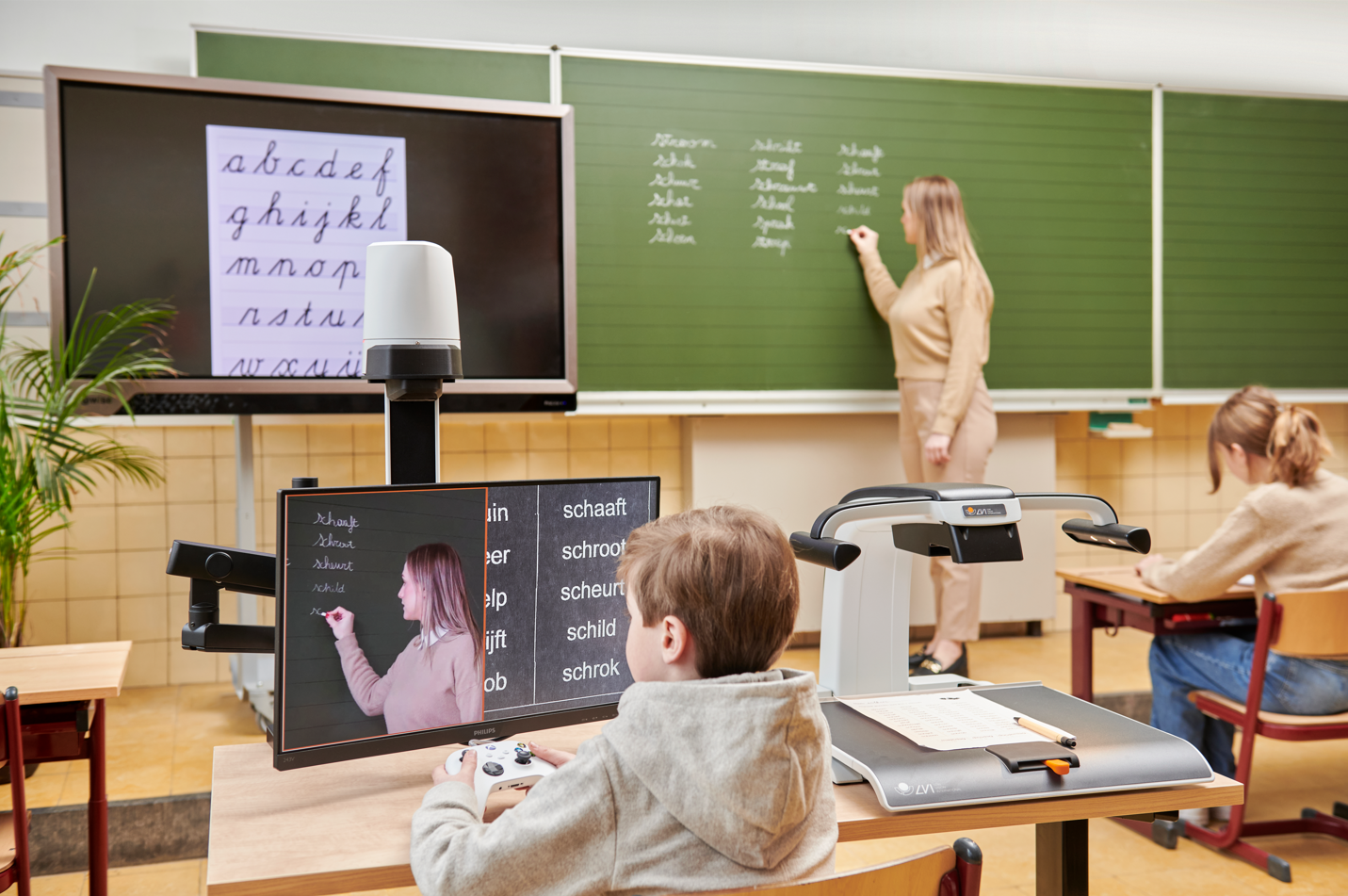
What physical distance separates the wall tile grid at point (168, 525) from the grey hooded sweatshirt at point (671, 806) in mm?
2762

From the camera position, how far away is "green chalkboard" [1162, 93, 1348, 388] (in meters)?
4.36

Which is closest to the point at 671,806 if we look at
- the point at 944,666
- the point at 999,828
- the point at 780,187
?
the point at 999,828

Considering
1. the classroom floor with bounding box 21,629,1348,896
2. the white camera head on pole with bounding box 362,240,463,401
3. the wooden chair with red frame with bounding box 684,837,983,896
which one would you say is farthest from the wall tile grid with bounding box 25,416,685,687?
the wooden chair with red frame with bounding box 684,837,983,896

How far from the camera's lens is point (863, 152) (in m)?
3.99

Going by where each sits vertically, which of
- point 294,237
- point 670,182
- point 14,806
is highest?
point 670,182

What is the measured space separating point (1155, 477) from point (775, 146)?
2398mm

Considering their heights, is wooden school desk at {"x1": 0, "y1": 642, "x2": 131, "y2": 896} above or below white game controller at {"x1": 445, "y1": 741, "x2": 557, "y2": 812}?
below

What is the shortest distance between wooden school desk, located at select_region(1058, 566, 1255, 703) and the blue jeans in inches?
2.3

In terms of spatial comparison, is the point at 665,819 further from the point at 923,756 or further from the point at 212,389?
the point at 212,389

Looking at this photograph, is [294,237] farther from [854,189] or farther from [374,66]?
[854,189]

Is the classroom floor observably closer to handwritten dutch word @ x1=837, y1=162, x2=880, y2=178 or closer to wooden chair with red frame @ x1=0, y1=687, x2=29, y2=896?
wooden chair with red frame @ x1=0, y1=687, x2=29, y2=896

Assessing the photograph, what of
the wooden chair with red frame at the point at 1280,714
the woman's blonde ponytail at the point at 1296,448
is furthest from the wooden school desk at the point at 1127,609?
the woman's blonde ponytail at the point at 1296,448

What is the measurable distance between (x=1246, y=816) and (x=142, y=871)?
289 cm

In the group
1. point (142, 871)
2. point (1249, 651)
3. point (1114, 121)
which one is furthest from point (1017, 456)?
point (142, 871)
